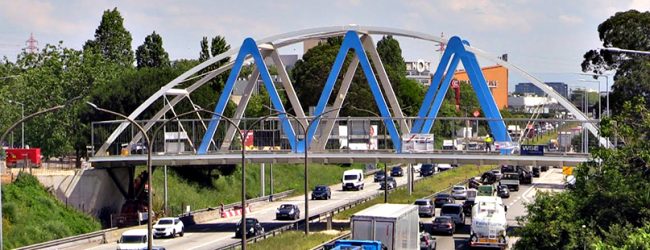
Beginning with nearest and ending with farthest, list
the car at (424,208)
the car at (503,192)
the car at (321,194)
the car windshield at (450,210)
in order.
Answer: the car windshield at (450,210), the car at (424,208), the car at (503,192), the car at (321,194)

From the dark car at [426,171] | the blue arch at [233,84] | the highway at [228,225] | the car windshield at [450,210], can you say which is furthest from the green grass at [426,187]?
the car windshield at [450,210]

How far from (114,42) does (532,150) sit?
64.9m

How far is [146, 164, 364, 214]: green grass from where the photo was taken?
9388cm

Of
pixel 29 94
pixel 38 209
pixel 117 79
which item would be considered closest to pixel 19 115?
pixel 29 94

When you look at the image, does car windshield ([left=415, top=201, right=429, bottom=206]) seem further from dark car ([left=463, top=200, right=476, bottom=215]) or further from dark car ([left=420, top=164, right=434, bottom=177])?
dark car ([left=420, top=164, right=434, bottom=177])

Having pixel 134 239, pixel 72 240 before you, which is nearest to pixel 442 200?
pixel 72 240

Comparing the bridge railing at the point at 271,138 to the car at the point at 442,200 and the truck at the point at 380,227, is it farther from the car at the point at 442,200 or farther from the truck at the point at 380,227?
the truck at the point at 380,227

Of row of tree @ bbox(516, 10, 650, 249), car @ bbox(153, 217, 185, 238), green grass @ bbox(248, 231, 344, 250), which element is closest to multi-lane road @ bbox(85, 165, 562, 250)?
car @ bbox(153, 217, 185, 238)

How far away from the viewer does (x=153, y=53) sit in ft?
436

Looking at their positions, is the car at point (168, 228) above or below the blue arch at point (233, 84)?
below

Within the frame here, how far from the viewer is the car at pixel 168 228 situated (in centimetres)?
7100

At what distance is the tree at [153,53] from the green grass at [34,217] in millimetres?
56837

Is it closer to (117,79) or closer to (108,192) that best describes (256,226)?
(108,192)

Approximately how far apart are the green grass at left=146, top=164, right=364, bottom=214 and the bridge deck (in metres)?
9.12
